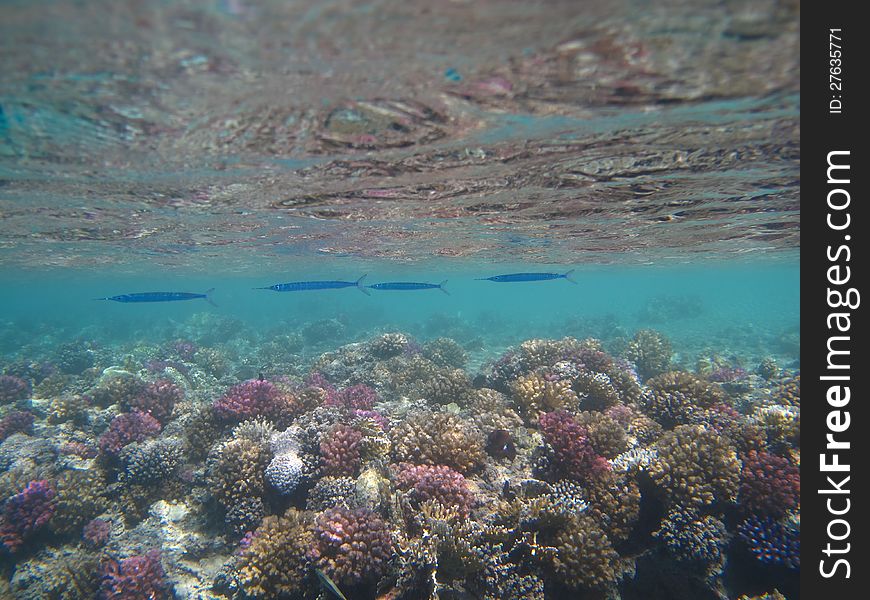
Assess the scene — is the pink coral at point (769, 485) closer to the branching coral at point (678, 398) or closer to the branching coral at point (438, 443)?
the branching coral at point (678, 398)

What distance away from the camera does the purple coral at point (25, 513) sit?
25.1 ft

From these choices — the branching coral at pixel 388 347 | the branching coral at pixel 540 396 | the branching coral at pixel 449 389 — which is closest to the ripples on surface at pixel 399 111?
the branching coral at pixel 388 347

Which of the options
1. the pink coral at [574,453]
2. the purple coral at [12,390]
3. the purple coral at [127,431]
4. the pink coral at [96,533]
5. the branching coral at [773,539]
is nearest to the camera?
the branching coral at [773,539]

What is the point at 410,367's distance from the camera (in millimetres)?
14586

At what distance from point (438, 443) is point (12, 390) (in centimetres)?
1711

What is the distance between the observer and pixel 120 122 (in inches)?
290

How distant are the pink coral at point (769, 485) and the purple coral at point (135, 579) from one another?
10.4 m

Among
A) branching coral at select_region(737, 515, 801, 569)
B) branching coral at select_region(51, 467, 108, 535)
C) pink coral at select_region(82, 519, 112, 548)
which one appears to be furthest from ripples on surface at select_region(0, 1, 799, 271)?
pink coral at select_region(82, 519, 112, 548)

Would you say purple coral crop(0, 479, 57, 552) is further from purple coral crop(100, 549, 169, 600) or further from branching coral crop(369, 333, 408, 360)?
branching coral crop(369, 333, 408, 360)

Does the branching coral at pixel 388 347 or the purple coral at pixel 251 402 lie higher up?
the purple coral at pixel 251 402

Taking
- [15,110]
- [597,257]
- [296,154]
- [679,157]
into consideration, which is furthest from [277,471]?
[597,257]

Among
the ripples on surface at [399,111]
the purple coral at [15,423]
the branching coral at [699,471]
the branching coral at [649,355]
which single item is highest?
the ripples on surface at [399,111]

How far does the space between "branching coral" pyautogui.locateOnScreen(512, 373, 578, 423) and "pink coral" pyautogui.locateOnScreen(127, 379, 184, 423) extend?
35.5ft

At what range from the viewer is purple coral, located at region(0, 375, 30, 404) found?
47.1ft
